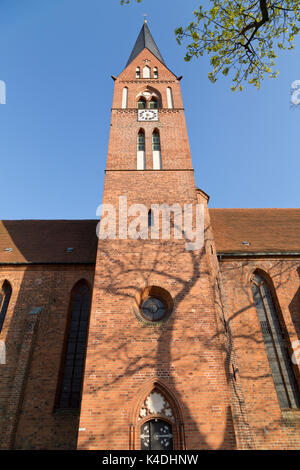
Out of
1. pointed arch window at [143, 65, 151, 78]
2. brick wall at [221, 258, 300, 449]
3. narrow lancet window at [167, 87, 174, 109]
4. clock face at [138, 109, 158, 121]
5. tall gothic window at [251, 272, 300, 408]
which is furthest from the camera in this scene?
pointed arch window at [143, 65, 151, 78]

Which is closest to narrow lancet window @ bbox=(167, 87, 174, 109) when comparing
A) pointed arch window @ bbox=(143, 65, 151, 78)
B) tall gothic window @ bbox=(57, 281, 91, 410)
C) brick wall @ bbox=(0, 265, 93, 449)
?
pointed arch window @ bbox=(143, 65, 151, 78)

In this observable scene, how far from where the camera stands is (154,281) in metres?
8.84

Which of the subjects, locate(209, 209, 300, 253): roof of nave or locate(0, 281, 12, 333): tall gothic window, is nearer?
locate(0, 281, 12, 333): tall gothic window

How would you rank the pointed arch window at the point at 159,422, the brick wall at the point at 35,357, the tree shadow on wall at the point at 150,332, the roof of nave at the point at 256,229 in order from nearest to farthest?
the pointed arch window at the point at 159,422, the tree shadow on wall at the point at 150,332, the brick wall at the point at 35,357, the roof of nave at the point at 256,229

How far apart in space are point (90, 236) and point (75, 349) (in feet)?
19.4

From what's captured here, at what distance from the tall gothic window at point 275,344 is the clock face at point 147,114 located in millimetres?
8906

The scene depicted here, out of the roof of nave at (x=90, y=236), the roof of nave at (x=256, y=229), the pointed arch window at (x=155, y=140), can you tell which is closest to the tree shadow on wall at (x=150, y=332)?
the roof of nave at (x=90, y=236)

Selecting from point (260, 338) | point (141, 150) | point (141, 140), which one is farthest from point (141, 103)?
point (260, 338)

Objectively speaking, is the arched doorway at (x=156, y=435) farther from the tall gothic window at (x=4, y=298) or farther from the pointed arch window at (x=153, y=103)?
the pointed arch window at (x=153, y=103)

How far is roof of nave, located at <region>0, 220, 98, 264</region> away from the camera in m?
12.3

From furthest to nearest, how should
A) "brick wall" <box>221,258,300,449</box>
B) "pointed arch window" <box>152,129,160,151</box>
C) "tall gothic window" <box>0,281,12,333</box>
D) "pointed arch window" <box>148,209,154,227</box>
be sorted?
"pointed arch window" <box>152,129,160,151</box> → "tall gothic window" <box>0,281,12,333</box> → "pointed arch window" <box>148,209,154,227</box> → "brick wall" <box>221,258,300,449</box>

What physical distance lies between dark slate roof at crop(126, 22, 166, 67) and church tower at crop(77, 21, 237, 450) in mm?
11598

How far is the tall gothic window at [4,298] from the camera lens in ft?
36.1

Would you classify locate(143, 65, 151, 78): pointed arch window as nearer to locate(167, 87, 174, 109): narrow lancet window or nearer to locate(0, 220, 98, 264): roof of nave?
locate(167, 87, 174, 109): narrow lancet window
